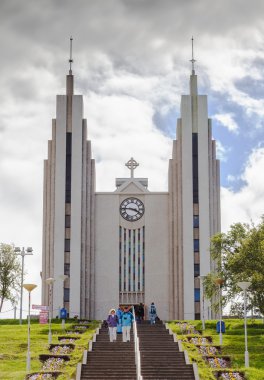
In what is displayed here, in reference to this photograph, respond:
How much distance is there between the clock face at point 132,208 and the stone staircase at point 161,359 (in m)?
27.1

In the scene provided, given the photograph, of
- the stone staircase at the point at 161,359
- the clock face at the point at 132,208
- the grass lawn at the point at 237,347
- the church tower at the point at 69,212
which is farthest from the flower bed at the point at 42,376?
the clock face at the point at 132,208

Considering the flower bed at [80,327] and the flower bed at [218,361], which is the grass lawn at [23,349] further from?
the flower bed at [218,361]

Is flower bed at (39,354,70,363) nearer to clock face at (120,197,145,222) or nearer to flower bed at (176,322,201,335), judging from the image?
flower bed at (176,322,201,335)

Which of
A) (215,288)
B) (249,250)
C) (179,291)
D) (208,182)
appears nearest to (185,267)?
(179,291)

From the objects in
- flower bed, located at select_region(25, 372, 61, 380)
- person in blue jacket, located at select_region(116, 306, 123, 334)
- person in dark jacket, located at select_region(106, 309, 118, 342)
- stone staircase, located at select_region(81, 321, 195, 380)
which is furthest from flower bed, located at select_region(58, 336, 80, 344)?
flower bed, located at select_region(25, 372, 61, 380)

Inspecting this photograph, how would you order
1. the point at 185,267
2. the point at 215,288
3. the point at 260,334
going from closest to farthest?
the point at 260,334, the point at 215,288, the point at 185,267

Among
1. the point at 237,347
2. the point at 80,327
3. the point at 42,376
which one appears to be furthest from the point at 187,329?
the point at 42,376

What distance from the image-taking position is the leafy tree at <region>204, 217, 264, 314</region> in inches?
1769

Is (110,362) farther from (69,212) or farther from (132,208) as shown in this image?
(132,208)

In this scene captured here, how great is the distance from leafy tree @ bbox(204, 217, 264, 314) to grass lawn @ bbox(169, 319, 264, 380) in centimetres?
190

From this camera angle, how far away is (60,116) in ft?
220

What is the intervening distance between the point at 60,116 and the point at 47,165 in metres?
4.26

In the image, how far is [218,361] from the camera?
32906 mm

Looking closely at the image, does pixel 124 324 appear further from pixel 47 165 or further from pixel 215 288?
pixel 47 165
